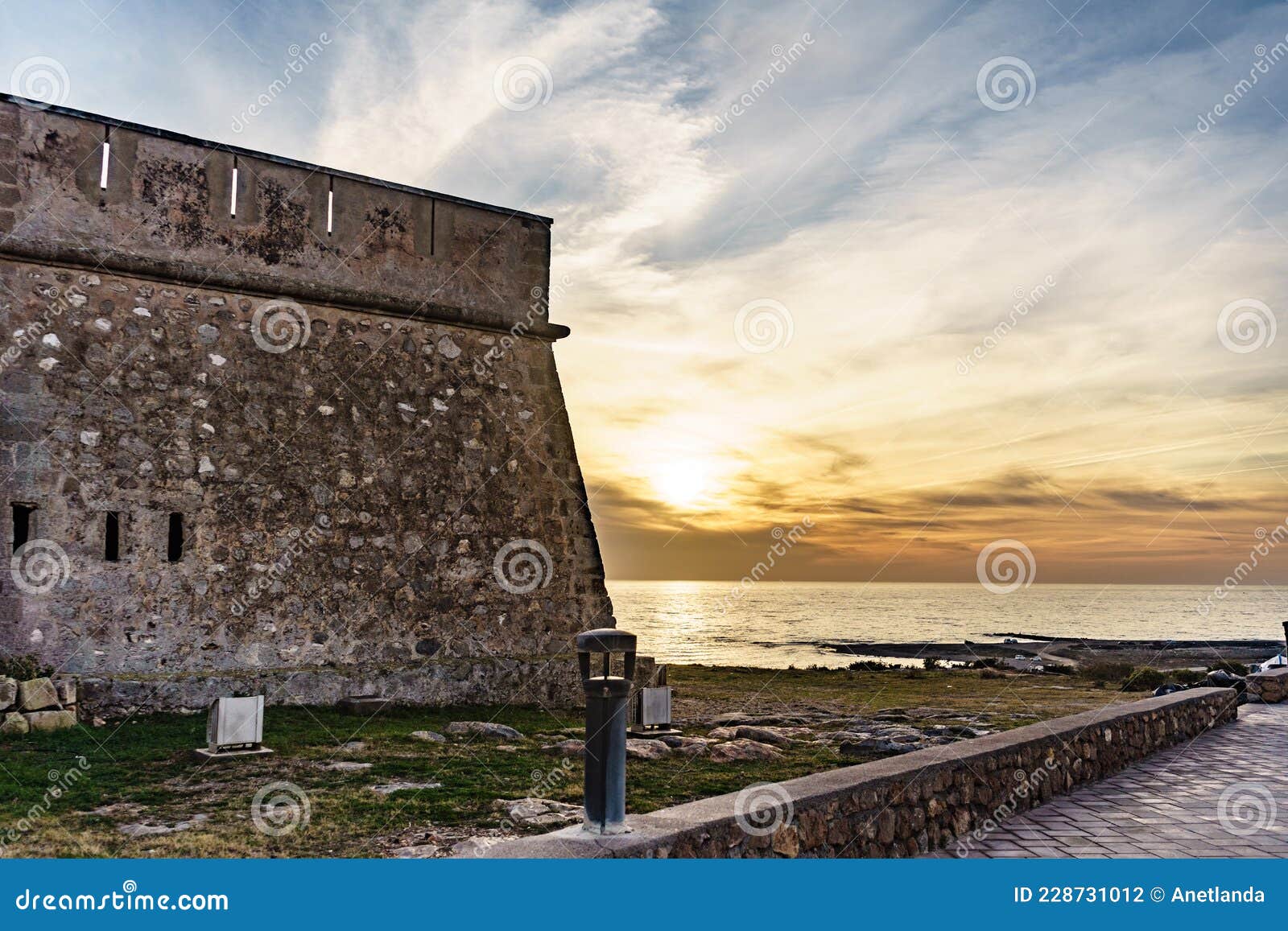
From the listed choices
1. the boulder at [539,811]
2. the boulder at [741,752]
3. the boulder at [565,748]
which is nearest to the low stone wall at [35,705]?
the boulder at [565,748]

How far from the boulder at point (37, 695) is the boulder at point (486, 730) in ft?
11.8

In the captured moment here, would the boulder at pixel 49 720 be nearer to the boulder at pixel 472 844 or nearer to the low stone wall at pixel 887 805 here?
the boulder at pixel 472 844

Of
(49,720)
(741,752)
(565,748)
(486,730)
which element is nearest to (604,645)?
(565,748)

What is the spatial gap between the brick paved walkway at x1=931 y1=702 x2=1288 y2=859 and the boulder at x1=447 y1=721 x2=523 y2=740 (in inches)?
177

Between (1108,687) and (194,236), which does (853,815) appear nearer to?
(194,236)

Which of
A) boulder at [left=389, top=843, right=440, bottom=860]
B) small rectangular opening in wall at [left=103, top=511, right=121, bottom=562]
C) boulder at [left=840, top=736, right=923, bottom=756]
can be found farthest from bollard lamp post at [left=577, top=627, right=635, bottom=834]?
small rectangular opening in wall at [left=103, top=511, right=121, bottom=562]

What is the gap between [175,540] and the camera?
9352mm

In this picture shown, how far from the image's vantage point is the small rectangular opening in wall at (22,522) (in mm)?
8562

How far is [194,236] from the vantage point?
10070 millimetres

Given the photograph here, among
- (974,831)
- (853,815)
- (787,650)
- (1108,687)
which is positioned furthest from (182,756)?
(787,650)

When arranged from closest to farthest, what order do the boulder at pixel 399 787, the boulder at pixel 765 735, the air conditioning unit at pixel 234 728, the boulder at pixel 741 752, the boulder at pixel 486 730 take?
the boulder at pixel 399 787 < the air conditioning unit at pixel 234 728 < the boulder at pixel 741 752 < the boulder at pixel 486 730 < the boulder at pixel 765 735

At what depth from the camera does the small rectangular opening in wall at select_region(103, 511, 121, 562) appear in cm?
898

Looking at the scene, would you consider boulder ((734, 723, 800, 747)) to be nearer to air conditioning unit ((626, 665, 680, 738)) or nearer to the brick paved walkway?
air conditioning unit ((626, 665, 680, 738))

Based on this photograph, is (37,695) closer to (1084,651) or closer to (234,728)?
(234,728)
